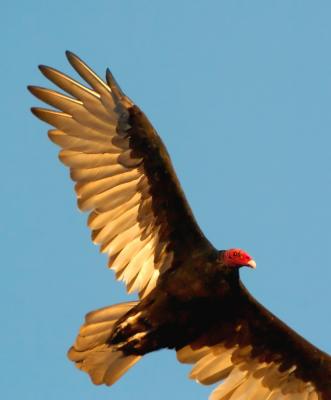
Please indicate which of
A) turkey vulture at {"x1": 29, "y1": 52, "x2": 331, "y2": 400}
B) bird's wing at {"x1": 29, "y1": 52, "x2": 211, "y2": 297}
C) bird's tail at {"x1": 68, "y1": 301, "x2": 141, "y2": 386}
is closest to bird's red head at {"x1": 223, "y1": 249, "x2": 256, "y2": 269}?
turkey vulture at {"x1": 29, "y1": 52, "x2": 331, "y2": 400}

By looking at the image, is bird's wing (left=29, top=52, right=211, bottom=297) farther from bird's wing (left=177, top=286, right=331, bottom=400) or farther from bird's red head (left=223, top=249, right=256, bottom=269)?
bird's wing (left=177, top=286, right=331, bottom=400)

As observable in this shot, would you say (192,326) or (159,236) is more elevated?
(159,236)

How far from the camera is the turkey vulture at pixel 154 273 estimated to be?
842 cm

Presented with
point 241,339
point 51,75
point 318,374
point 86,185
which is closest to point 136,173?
point 86,185

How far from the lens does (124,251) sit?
8875 millimetres

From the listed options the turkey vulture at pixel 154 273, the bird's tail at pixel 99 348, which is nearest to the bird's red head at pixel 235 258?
the turkey vulture at pixel 154 273

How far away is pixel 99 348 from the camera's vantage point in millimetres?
8594

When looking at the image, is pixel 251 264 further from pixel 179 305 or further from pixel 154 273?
pixel 154 273

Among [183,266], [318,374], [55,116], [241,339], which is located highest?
[55,116]

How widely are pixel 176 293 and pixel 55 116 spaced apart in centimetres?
184

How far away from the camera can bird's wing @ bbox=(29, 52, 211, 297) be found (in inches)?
344

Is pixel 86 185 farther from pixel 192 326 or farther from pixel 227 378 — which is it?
pixel 227 378

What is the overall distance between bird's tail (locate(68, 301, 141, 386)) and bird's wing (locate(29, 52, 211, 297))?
29cm

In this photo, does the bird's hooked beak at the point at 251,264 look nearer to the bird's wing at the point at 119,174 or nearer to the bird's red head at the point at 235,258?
the bird's red head at the point at 235,258
